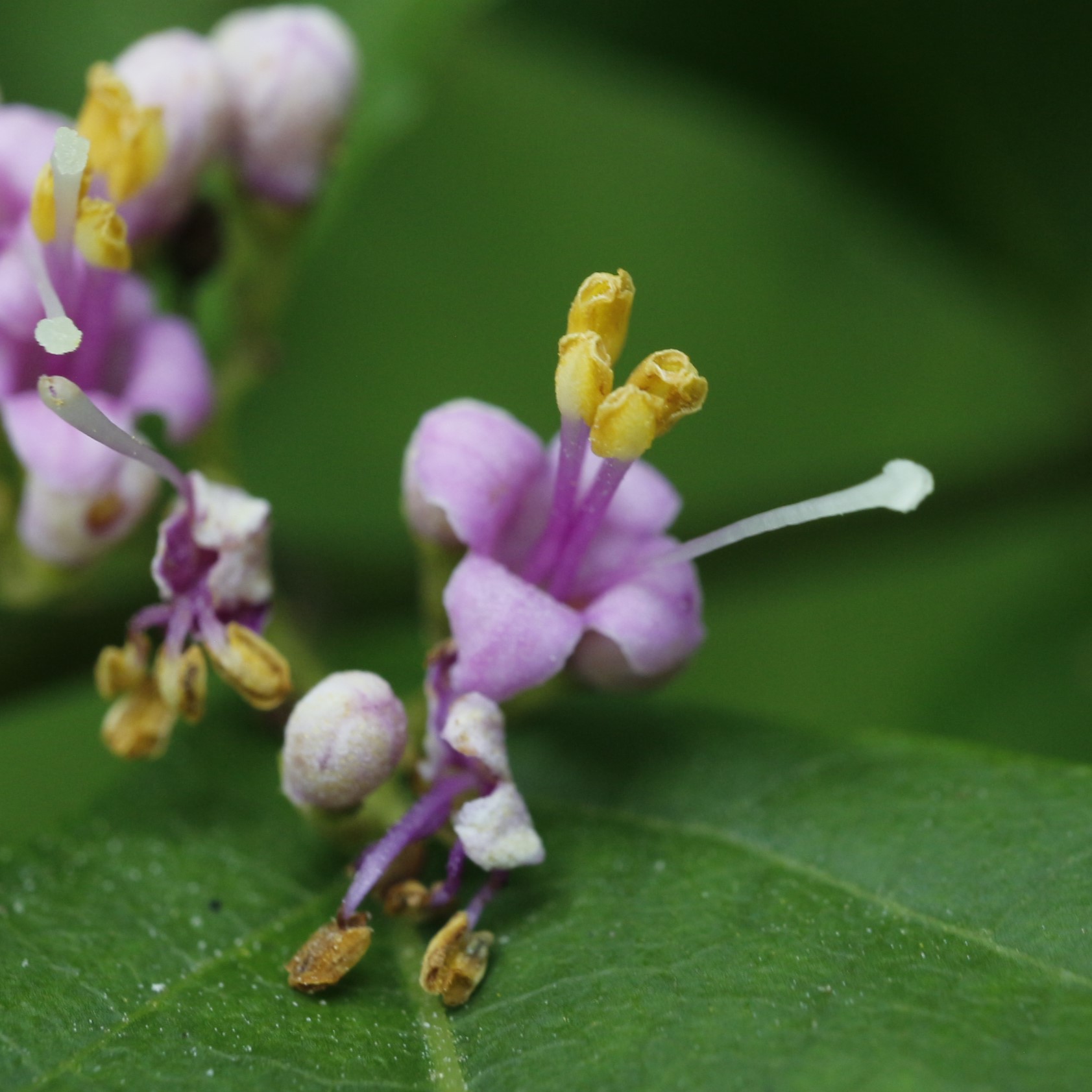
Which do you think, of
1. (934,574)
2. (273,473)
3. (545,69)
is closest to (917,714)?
(934,574)

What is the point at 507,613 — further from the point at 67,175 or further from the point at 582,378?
the point at 67,175

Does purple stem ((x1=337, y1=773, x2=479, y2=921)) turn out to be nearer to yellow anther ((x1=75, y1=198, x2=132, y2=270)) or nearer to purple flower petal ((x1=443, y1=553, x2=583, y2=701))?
purple flower petal ((x1=443, y1=553, x2=583, y2=701))

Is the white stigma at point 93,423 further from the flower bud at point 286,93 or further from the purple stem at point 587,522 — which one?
the flower bud at point 286,93

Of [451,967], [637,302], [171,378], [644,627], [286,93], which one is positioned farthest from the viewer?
[637,302]

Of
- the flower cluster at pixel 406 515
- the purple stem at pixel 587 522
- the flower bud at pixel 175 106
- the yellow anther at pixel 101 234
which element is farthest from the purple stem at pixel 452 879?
the flower bud at pixel 175 106

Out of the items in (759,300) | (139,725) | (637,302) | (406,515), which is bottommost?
(637,302)

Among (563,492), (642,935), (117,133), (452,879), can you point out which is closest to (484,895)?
(452,879)
